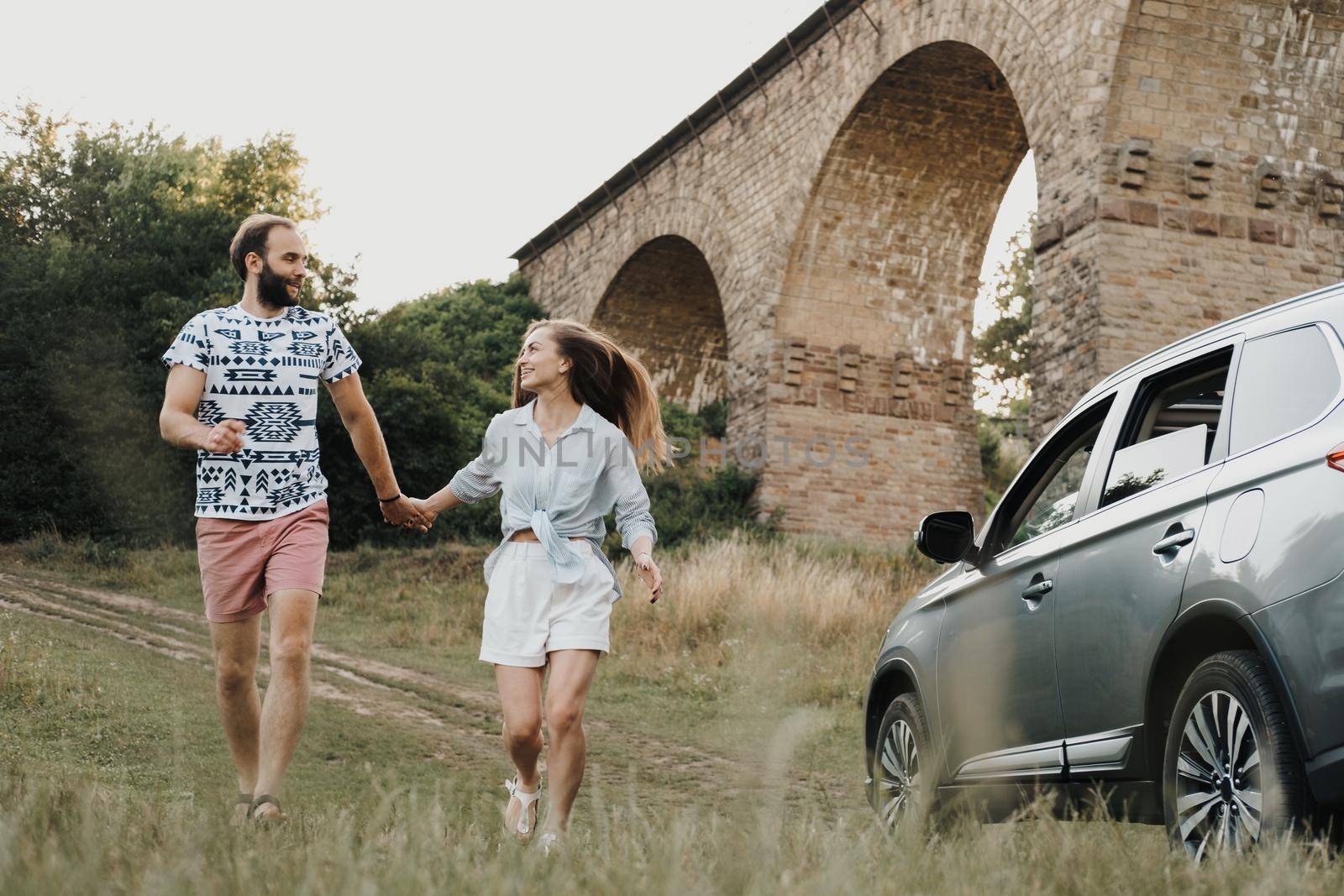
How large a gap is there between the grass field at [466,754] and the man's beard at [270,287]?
1.76 meters

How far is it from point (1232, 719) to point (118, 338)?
19084 millimetres

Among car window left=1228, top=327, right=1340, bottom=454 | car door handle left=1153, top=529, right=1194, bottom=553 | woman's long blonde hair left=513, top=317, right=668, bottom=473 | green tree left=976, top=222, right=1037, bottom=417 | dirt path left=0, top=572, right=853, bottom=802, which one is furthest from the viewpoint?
green tree left=976, top=222, right=1037, bottom=417

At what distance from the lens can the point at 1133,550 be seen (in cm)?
375

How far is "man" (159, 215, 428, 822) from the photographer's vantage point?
15.4ft

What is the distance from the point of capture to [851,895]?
7.75 feet

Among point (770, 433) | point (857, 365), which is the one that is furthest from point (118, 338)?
point (857, 365)

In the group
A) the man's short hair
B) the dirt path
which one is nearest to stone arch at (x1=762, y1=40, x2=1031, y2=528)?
the dirt path

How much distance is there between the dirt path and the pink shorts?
8.48 feet

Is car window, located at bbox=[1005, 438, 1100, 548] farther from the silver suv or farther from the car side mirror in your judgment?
the car side mirror

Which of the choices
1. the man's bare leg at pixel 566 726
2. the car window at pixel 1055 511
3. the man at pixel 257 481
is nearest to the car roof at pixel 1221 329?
the car window at pixel 1055 511

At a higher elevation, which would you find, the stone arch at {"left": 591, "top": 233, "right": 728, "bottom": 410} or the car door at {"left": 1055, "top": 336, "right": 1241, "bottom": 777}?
the stone arch at {"left": 591, "top": 233, "right": 728, "bottom": 410}

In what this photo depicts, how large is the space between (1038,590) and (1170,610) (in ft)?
2.60

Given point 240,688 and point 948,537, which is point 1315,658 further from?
point 240,688

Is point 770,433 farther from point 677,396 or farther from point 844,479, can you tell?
point 677,396
